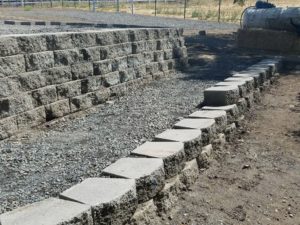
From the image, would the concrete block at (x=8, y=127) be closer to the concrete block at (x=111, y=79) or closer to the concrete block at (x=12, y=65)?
the concrete block at (x=12, y=65)

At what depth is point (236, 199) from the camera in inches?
187

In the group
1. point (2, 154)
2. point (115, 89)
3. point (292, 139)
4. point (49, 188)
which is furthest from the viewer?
point (115, 89)

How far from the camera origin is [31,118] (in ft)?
20.3

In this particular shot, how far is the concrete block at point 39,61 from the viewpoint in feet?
20.1

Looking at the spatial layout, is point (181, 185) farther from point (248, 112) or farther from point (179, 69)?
point (179, 69)

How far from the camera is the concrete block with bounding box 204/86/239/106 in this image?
→ 277 inches

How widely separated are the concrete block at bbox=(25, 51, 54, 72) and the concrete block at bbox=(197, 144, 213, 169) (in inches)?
103

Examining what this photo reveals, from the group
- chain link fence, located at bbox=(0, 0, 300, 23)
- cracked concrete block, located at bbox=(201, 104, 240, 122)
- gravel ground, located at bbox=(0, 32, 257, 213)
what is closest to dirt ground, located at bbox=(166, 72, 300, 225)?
cracked concrete block, located at bbox=(201, 104, 240, 122)

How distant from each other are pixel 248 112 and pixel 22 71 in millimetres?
4092

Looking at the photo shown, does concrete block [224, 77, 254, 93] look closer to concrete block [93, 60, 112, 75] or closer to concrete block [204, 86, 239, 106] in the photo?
concrete block [204, 86, 239, 106]

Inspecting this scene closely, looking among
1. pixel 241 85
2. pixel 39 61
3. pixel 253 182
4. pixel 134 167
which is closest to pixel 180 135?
pixel 253 182

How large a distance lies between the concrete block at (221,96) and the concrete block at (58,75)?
2258mm

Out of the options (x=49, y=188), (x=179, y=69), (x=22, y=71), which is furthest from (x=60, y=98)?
(x=179, y=69)

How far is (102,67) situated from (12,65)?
7.78 feet
